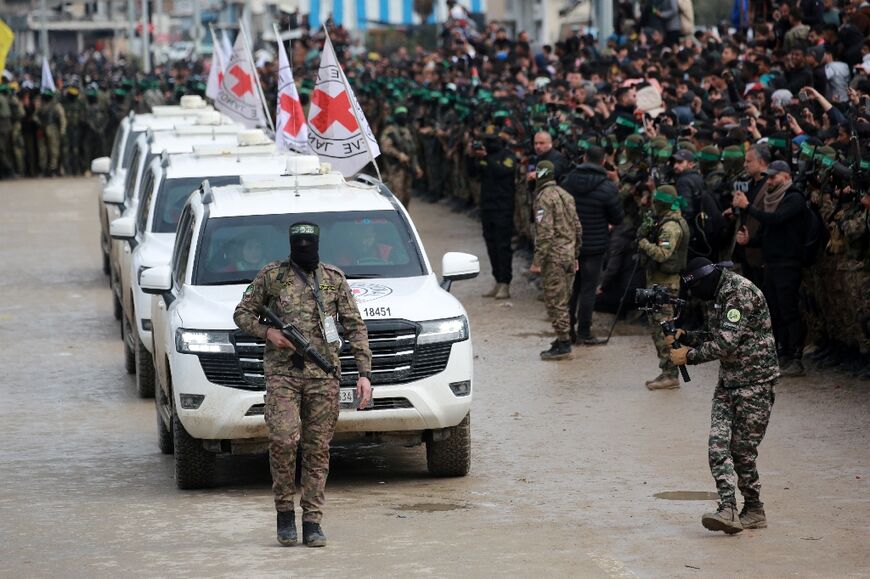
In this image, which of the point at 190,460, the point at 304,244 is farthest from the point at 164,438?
the point at 304,244

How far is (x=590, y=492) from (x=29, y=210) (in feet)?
73.1

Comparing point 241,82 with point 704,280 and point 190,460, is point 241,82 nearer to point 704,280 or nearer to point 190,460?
point 190,460

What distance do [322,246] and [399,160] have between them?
40.3ft

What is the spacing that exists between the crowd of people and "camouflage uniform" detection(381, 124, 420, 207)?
0.03 metres

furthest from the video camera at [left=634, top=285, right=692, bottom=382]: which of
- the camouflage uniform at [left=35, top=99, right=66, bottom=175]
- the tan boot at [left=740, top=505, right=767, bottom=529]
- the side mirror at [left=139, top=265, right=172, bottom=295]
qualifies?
the camouflage uniform at [left=35, top=99, right=66, bottom=175]

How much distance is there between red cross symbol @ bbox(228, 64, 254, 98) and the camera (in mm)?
21125

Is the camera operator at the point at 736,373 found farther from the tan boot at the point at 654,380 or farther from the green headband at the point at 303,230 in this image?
the tan boot at the point at 654,380

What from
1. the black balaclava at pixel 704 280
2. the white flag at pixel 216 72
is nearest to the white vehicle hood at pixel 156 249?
the black balaclava at pixel 704 280

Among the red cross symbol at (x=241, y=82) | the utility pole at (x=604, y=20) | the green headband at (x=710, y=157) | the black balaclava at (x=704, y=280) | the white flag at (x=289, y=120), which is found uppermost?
the utility pole at (x=604, y=20)

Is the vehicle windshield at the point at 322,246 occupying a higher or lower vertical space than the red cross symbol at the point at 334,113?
lower

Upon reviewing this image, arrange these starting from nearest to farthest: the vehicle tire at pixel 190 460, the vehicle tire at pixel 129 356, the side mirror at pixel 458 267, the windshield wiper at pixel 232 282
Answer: the vehicle tire at pixel 190 460 → the windshield wiper at pixel 232 282 → the side mirror at pixel 458 267 → the vehicle tire at pixel 129 356

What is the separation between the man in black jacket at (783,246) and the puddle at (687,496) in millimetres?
3964

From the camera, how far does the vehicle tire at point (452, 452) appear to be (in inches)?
419

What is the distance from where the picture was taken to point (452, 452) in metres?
10.7
